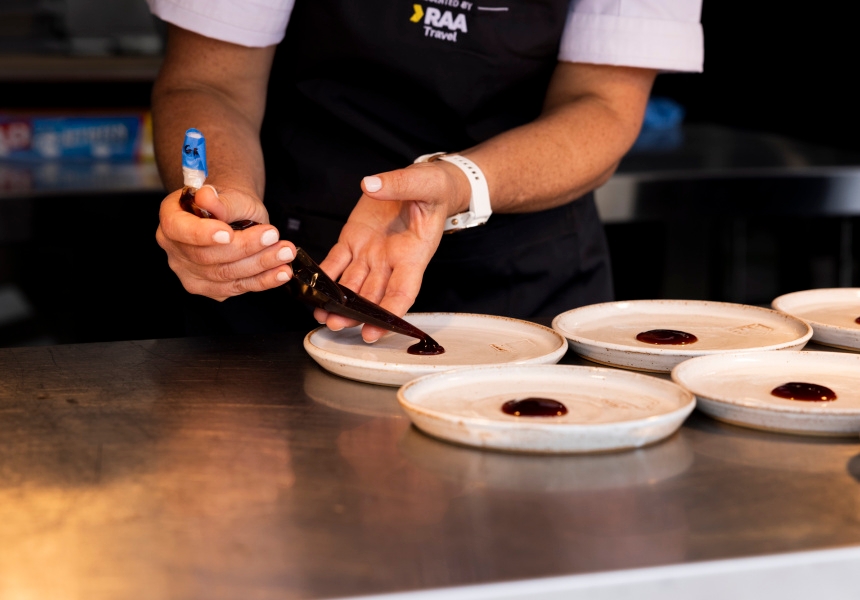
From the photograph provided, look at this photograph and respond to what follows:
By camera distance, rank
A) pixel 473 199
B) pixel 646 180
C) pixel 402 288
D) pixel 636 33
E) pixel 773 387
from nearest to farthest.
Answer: pixel 773 387, pixel 402 288, pixel 473 199, pixel 636 33, pixel 646 180

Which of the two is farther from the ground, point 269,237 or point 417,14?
point 417,14

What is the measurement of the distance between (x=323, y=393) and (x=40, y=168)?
2185 mm

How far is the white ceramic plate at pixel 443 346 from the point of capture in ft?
3.68

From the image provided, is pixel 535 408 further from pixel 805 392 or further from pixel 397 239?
pixel 397 239

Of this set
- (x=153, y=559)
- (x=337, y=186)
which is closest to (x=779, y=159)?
(x=337, y=186)

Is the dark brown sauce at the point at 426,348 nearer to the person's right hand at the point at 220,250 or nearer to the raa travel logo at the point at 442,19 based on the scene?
the person's right hand at the point at 220,250

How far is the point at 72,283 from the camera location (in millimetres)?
3232

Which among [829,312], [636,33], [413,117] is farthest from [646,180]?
[829,312]

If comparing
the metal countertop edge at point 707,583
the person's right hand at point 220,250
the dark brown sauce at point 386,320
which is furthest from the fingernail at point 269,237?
the metal countertop edge at point 707,583

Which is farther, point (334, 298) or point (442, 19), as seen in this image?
point (442, 19)

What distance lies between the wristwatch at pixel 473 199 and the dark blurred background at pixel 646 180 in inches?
39.7

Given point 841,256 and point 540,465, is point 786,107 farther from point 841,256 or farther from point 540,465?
point 540,465

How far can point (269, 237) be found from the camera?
3.86 ft

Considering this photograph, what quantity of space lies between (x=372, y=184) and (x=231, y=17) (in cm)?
55
